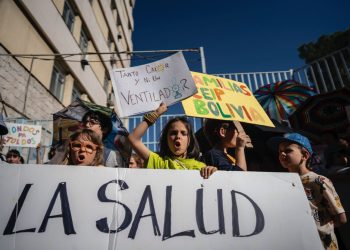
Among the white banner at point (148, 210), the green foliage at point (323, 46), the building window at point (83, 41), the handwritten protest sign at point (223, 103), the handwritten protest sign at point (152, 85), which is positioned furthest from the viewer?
the green foliage at point (323, 46)

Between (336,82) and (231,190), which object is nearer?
(231,190)

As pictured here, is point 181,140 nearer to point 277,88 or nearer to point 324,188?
point 324,188

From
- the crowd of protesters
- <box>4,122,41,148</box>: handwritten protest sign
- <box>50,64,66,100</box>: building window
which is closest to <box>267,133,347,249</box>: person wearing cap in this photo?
→ the crowd of protesters

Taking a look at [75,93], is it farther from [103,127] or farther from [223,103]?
[223,103]

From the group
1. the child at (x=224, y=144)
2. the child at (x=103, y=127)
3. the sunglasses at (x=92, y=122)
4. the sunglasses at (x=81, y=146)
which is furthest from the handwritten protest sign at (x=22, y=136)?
the child at (x=224, y=144)

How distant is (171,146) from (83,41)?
1091 cm

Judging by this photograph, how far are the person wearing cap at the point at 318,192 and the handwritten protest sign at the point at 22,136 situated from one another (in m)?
4.03

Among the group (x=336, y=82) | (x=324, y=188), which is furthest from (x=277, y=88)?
(x=324, y=188)

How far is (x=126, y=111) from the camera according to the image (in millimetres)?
2262

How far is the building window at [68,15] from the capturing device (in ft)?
31.0

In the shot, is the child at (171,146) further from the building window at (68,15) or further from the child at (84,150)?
the building window at (68,15)

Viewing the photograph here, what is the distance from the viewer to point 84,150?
173cm

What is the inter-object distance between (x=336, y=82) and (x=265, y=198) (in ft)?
19.2

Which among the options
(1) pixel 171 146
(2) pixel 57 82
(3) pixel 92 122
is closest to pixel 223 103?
(1) pixel 171 146
